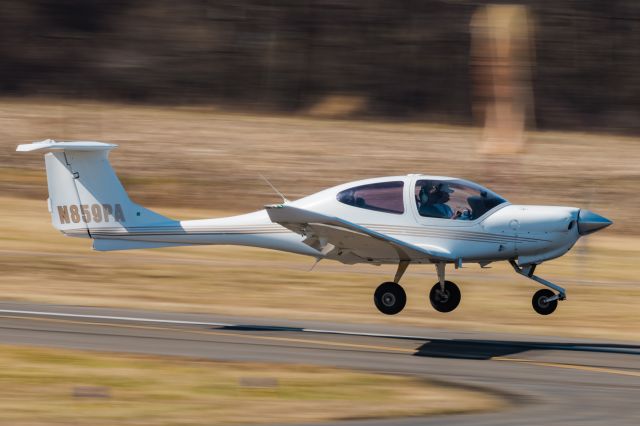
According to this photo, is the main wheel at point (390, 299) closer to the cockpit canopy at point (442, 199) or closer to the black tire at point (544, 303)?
the cockpit canopy at point (442, 199)

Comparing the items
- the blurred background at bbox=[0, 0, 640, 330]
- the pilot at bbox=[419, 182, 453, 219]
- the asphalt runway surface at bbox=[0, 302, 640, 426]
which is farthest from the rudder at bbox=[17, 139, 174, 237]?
the blurred background at bbox=[0, 0, 640, 330]

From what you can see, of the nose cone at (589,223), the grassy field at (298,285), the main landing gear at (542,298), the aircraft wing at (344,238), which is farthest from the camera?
the grassy field at (298,285)

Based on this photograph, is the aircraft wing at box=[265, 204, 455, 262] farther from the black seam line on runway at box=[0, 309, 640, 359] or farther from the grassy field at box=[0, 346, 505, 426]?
the grassy field at box=[0, 346, 505, 426]

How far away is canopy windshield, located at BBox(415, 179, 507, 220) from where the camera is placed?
49.2 ft

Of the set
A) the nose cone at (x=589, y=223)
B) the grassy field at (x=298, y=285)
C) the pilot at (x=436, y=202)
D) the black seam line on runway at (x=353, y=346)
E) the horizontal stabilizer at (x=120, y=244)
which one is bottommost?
the grassy field at (x=298, y=285)

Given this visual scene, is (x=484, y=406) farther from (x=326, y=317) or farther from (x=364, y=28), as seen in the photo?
(x=364, y=28)

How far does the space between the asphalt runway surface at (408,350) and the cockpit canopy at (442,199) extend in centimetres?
200

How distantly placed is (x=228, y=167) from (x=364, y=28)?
16924 millimetres

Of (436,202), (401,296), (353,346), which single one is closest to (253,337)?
(353,346)

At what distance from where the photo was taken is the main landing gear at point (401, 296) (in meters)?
15.4

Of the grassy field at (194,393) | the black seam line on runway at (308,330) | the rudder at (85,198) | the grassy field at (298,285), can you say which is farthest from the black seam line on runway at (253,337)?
the grassy field at (298,285)

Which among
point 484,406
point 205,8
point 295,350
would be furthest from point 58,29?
point 484,406

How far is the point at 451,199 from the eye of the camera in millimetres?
15047

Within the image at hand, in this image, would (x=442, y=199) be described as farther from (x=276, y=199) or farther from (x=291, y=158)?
(x=291, y=158)
